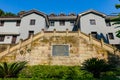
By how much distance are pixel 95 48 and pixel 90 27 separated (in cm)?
943

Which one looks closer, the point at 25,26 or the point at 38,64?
the point at 38,64

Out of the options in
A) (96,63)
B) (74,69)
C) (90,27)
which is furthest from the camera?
(90,27)

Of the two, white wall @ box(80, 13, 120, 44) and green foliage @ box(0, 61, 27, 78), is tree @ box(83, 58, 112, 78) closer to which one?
green foliage @ box(0, 61, 27, 78)

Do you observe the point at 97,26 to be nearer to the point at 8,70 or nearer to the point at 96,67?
the point at 96,67

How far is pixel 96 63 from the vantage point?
20688 millimetres

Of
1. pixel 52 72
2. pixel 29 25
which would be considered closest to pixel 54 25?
pixel 29 25

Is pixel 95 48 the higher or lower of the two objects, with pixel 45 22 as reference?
lower

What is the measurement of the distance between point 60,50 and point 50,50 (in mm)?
1590

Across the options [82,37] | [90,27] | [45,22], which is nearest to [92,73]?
[82,37]

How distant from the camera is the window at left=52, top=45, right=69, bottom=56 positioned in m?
26.6

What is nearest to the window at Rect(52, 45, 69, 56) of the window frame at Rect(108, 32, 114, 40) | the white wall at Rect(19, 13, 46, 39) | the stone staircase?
the stone staircase

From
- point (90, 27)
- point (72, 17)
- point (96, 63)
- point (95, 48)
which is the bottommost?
point (96, 63)

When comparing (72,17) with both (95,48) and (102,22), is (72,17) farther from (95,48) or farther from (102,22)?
(95,48)

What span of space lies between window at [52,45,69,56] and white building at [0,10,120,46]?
9214 millimetres
